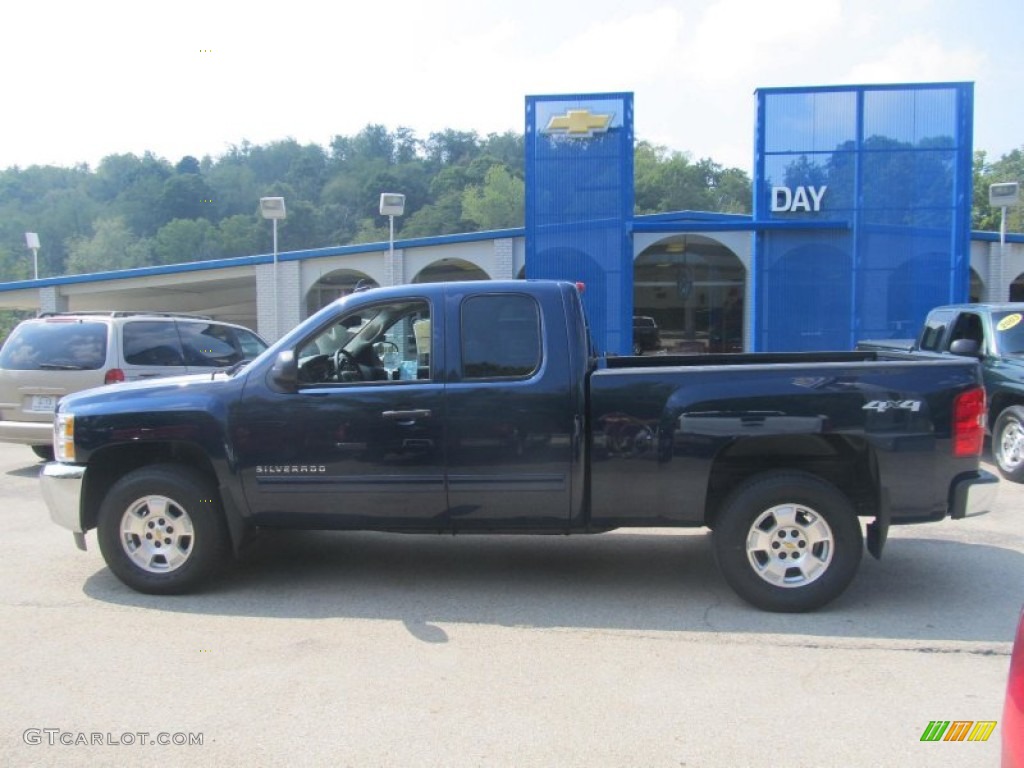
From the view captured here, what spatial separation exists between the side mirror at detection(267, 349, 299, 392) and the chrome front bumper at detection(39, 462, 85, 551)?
142cm

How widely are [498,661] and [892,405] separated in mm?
2650

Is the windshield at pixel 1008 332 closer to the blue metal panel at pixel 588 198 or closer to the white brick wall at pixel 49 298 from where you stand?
the blue metal panel at pixel 588 198

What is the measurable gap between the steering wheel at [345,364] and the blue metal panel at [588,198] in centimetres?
1183

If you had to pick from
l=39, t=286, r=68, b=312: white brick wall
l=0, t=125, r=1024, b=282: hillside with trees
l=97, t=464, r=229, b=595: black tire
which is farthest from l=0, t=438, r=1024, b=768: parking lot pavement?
l=0, t=125, r=1024, b=282: hillside with trees

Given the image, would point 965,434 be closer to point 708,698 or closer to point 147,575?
point 708,698

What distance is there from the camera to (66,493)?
17.8ft

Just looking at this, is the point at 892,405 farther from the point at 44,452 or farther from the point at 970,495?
the point at 44,452

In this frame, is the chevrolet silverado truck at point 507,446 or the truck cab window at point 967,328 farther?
the truck cab window at point 967,328

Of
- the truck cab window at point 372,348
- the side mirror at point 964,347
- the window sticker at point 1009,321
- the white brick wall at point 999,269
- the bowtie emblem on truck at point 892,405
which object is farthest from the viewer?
the white brick wall at point 999,269

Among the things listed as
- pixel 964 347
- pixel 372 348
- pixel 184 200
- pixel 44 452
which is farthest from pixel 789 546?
pixel 184 200

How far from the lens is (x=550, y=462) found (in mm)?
5051

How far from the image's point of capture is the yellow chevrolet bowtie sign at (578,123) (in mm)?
17047

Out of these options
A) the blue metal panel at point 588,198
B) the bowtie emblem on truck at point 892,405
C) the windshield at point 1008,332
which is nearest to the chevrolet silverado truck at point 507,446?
the bowtie emblem on truck at point 892,405

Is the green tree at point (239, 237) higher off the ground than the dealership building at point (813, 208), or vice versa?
the green tree at point (239, 237)
